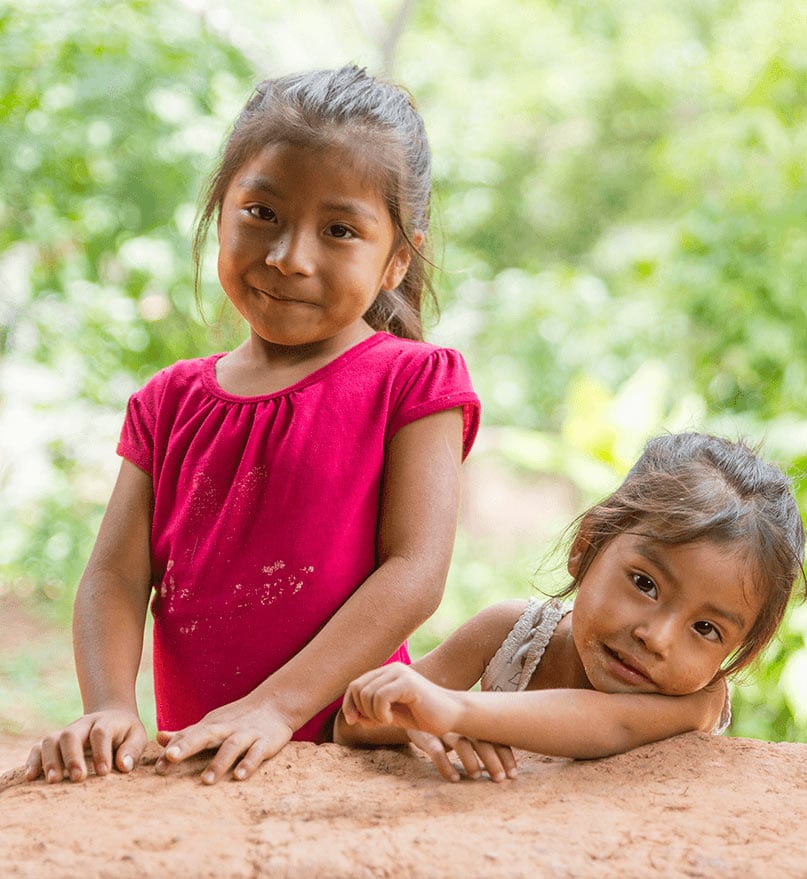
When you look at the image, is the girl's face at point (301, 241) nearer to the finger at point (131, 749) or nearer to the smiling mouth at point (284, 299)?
the smiling mouth at point (284, 299)

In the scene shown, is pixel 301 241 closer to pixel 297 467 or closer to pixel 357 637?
pixel 297 467

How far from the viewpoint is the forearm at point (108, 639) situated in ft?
6.37

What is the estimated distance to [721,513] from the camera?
183 cm

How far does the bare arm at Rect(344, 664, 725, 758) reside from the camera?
63.2 inches

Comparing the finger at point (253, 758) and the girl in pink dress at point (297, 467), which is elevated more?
the girl in pink dress at point (297, 467)

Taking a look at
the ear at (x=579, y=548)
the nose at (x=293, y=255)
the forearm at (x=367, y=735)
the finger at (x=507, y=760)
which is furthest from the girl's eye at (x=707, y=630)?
the nose at (x=293, y=255)

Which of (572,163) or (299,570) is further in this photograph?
(572,163)

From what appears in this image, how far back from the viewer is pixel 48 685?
17.8 ft

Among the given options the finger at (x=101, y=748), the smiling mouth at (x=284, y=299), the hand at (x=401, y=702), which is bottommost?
the finger at (x=101, y=748)

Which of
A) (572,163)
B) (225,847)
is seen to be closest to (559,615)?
(225,847)

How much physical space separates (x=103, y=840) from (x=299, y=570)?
63 cm

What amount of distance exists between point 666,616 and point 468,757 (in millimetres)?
380

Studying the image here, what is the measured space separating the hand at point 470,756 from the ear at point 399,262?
795 millimetres

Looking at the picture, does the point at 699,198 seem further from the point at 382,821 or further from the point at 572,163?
the point at 382,821
